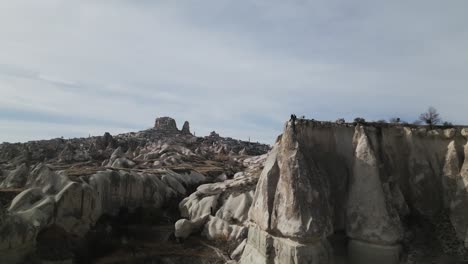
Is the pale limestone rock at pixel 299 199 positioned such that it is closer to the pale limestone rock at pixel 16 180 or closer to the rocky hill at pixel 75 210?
the rocky hill at pixel 75 210

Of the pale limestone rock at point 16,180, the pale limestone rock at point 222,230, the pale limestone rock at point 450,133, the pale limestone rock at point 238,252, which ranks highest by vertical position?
the pale limestone rock at point 450,133

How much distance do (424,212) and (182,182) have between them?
29.5 meters

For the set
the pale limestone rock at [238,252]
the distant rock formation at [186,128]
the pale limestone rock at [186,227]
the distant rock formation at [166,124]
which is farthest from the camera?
the distant rock formation at [166,124]

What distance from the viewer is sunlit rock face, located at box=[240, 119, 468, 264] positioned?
13609 millimetres

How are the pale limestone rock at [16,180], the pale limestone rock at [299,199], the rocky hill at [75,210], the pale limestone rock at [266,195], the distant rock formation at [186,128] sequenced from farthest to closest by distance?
the distant rock formation at [186,128] → the pale limestone rock at [16,180] → the rocky hill at [75,210] → the pale limestone rock at [266,195] → the pale limestone rock at [299,199]

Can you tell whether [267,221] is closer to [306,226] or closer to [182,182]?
[306,226]

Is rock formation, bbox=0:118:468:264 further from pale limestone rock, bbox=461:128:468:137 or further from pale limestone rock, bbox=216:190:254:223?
pale limestone rock, bbox=216:190:254:223

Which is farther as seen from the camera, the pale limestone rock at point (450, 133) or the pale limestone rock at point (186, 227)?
the pale limestone rock at point (186, 227)

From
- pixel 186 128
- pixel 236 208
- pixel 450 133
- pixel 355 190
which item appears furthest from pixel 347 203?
pixel 186 128

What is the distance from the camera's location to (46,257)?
1773 cm

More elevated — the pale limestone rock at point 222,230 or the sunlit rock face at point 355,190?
the sunlit rock face at point 355,190

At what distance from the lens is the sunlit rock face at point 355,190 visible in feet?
44.7

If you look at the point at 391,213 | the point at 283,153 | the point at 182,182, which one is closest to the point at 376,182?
the point at 391,213

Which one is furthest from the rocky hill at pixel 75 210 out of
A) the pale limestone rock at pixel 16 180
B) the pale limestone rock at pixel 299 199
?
the pale limestone rock at pixel 299 199
